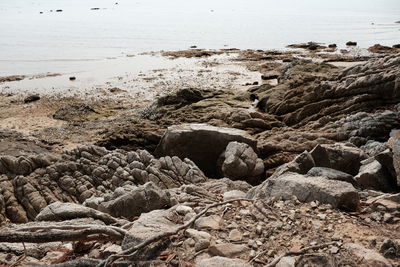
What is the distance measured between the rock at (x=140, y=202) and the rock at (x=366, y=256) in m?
3.77

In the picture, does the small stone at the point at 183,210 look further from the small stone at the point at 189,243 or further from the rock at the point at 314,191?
the rock at the point at 314,191

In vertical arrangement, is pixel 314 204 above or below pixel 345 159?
above

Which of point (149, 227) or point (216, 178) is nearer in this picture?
point (149, 227)

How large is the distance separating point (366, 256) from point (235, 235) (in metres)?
1.51

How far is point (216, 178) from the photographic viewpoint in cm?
1325

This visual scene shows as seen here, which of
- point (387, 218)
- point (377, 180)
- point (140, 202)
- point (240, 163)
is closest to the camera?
point (387, 218)

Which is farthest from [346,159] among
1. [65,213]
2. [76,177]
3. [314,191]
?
[76,177]

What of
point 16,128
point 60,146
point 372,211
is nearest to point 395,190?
point 372,211

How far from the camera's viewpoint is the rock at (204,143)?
546 inches

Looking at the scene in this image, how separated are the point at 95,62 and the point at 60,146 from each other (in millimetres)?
32368

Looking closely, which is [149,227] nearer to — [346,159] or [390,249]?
[390,249]

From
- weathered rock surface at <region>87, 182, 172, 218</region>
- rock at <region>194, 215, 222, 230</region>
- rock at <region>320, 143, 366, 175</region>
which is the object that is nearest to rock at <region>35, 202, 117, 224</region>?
weathered rock surface at <region>87, 182, 172, 218</region>

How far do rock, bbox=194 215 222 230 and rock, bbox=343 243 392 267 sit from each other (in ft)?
5.31

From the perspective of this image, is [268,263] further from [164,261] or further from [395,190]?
[395,190]
